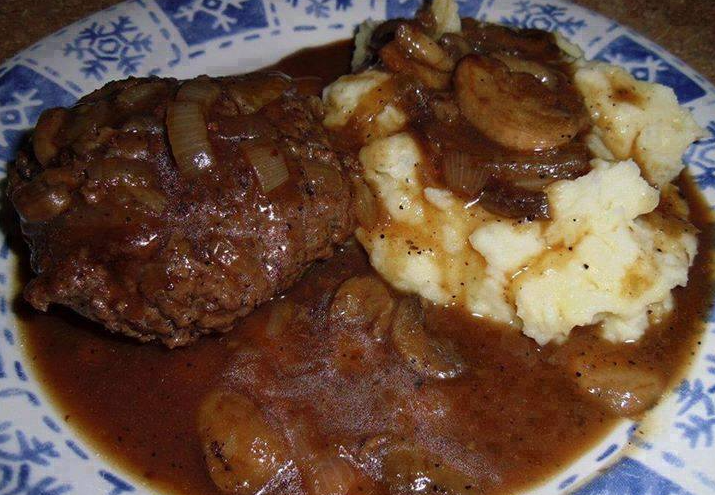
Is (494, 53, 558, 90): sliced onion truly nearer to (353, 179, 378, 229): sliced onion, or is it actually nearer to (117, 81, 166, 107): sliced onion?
(353, 179, 378, 229): sliced onion

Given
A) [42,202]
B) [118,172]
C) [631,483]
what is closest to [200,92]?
[118,172]

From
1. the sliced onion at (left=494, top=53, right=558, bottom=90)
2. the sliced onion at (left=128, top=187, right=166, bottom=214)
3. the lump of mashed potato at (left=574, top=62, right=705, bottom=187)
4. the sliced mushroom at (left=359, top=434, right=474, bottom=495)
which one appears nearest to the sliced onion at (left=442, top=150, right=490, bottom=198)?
the sliced onion at (left=494, top=53, right=558, bottom=90)

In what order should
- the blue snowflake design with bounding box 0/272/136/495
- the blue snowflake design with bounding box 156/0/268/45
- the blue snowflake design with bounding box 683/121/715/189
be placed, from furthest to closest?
1. the blue snowflake design with bounding box 156/0/268/45
2. the blue snowflake design with bounding box 683/121/715/189
3. the blue snowflake design with bounding box 0/272/136/495

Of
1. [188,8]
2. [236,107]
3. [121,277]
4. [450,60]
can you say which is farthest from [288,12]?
[121,277]

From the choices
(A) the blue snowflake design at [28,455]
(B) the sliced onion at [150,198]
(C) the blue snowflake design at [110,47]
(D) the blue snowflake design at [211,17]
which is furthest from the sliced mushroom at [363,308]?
(D) the blue snowflake design at [211,17]

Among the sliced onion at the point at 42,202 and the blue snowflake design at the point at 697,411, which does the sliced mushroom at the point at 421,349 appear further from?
the sliced onion at the point at 42,202

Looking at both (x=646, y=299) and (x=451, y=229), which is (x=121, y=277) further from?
(x=646, y=299)
